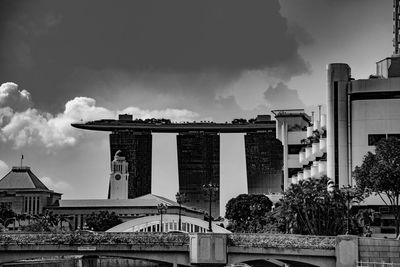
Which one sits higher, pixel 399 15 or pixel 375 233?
pixel 399 15

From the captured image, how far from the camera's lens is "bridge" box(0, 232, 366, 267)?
265 feet

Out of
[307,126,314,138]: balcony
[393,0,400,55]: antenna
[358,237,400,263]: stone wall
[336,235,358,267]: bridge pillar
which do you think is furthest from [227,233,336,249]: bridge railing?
[307,126,314,138]: balcony

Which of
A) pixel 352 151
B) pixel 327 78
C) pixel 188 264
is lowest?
pixel 188 264

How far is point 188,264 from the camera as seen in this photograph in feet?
270

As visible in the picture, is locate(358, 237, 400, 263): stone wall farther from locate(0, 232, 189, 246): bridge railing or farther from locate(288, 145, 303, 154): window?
locate(288, 145, 303, 154): window

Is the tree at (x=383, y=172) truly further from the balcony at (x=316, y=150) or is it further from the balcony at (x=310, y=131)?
the balcony at (x=310, y=131)

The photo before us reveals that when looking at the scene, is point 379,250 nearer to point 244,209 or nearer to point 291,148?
point 291,148

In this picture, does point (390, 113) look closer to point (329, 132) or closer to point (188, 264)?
point (329, 132)

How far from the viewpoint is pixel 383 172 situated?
96.5 metres

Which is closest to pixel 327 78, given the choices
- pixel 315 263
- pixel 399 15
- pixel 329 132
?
pixel 329 132

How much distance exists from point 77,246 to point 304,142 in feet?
286

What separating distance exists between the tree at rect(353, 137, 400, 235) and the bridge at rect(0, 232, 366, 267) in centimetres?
1782

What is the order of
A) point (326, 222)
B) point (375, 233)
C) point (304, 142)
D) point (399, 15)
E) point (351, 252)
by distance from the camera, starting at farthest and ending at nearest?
point (304, 142) < point (399, 15) < point (375, 233) < point (326, 222) < point (351, 252)

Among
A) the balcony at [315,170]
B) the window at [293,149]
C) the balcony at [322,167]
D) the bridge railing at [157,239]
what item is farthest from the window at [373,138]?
the bridge railing at [157,239]
